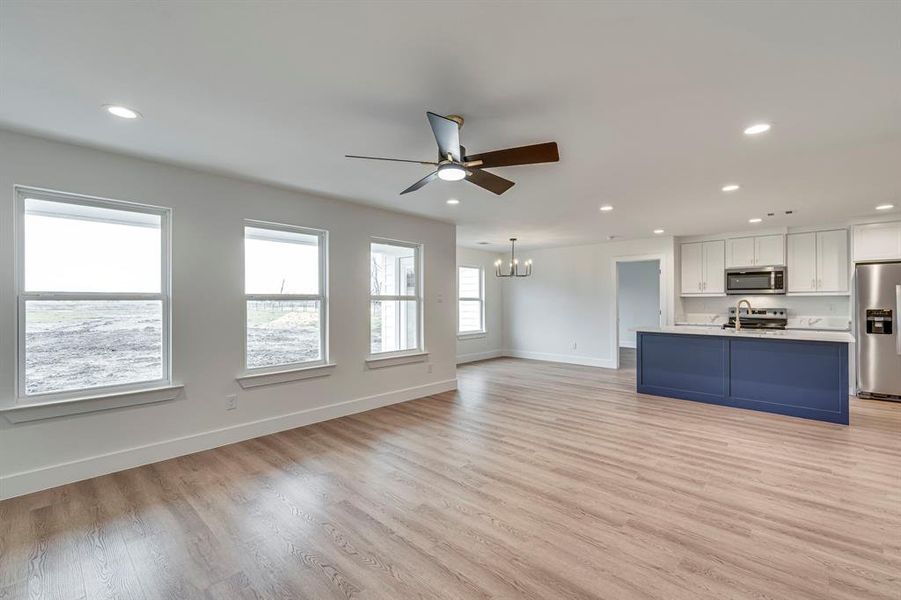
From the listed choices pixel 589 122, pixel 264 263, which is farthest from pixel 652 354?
pixel 264 263

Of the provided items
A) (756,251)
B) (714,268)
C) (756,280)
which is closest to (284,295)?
(714,268)

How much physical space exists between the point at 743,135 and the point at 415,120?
91.1 inches

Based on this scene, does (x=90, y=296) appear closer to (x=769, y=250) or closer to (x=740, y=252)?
(x=740, y=252)

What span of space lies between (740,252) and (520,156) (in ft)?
19.8

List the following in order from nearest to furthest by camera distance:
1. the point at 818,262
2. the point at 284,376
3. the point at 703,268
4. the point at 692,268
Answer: the point at 284,376 < the point at 818,262 < the point at 703,268 < the point at 692,268

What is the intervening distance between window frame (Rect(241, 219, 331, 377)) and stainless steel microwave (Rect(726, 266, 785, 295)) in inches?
255

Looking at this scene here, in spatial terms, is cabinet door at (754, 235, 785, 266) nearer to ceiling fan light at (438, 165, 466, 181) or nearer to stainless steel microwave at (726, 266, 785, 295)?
stainless steel microwave at (726, 266, 785, 295)

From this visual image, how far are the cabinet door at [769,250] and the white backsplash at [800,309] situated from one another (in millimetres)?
640

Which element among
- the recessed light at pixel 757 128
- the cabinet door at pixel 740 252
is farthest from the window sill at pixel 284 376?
the cabinet door at pixel 740 252

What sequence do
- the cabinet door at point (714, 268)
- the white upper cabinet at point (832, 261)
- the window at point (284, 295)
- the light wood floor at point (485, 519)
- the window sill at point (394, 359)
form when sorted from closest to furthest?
the light wood floor at point (485, 519), the window at point (284, 295), the window sill at point (394, 359), the white upper cabinet at point (832, 261), the cabinet door at point (714, 268)

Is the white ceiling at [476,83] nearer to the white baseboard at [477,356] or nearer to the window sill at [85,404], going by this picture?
the window sill at [85,404]

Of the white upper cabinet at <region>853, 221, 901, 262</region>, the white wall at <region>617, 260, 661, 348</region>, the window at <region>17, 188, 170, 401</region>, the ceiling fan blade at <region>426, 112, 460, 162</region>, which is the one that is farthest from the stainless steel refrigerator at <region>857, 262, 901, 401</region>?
the window at <region>17, 188, 170, 401</region>

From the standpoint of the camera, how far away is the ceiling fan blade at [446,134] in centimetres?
205

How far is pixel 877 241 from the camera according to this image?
538 cm
